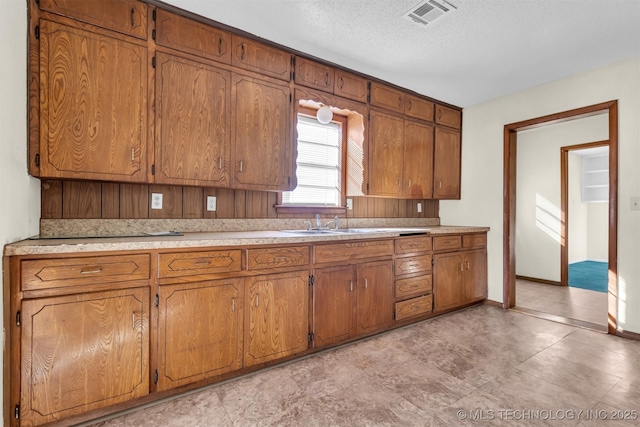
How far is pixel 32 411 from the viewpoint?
4.99 feet

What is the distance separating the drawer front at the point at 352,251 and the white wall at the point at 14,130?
5.63 feet

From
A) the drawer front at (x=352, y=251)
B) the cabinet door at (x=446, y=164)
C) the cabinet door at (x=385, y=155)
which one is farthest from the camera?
the cabinet door at (x=446, y=164)

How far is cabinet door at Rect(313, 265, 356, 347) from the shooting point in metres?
2.43

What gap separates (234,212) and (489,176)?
3140 millimetres

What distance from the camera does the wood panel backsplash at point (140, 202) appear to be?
6.72ft

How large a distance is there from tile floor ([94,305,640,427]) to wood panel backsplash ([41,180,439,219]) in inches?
49.3

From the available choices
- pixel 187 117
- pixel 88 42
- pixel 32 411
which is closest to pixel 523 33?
pixel 187 117

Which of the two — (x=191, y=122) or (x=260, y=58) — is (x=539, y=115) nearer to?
(x=260, y=58)

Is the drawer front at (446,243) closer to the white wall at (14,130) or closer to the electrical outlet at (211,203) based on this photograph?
the electrical outlet at (211,203)

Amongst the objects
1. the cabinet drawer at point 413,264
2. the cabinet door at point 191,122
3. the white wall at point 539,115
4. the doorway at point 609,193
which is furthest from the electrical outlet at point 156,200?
the doorway at point 609,193

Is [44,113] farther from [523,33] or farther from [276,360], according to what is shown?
[523,33]

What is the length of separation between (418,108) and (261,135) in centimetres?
211

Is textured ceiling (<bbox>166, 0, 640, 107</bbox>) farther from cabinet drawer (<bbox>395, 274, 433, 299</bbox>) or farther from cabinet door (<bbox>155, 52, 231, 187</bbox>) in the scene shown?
cabinet drawer (<bbox>395, 274, 433, 299</bbox>)

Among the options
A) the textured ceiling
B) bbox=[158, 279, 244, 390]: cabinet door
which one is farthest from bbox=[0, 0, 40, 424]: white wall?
the textured ceiling
